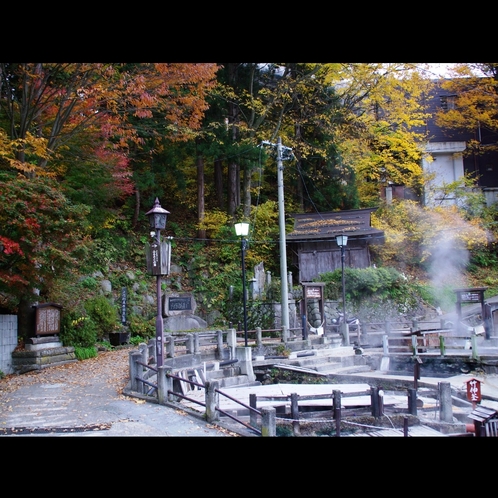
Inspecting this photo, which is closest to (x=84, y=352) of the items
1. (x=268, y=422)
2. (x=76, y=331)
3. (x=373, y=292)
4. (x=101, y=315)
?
(x=76, y=331)

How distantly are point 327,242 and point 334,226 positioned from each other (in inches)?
34.1

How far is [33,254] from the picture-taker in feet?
37.7

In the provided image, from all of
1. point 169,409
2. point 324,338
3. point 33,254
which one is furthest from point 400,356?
point 33,254

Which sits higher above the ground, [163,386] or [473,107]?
[473,107]

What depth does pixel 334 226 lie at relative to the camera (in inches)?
942

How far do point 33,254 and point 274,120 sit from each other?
17200 mm

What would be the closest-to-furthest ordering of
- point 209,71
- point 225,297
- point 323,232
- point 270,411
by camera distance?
1. point 270,411
2. point 209,71
3. point 225,297
4. point 323,232

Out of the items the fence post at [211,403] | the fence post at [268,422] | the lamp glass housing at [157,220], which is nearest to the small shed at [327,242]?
the lamp glass housing at [157,220]

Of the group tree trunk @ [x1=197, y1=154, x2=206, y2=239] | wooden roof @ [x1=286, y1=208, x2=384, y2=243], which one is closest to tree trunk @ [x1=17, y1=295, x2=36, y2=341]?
tree trunk @ [x1=197, y1=154, x2=206, y2=239]

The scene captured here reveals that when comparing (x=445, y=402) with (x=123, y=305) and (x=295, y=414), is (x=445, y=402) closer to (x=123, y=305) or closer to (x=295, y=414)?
(x=295, y=414)

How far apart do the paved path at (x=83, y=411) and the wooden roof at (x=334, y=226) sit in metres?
14.0

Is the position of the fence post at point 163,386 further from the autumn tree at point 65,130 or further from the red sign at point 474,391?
the red sign at point 474,391

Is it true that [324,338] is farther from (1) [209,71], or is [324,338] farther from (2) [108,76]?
(2) [108,76]

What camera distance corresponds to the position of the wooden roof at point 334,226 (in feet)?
76.9
